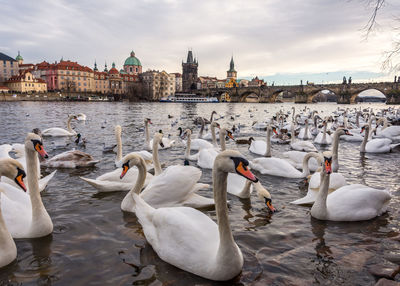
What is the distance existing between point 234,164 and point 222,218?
0.65 metres

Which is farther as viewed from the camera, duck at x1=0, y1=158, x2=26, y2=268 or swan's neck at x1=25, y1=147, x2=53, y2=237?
swan's neck at x1=25, y1=147, x2=53, y2=237

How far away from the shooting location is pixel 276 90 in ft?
338

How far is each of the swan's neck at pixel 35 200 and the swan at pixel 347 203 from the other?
417 cm

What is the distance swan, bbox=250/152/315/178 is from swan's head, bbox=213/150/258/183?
478cm

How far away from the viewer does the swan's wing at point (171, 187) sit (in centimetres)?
478

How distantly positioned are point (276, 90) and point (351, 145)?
94.2m

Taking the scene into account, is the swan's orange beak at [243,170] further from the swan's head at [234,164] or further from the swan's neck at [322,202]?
the swan's neck at [322,202]

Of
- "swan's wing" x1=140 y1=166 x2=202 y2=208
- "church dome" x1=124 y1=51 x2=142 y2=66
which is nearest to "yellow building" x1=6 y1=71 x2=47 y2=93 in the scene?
"church dome" x1=124 y1=51 x2=142 y2=66

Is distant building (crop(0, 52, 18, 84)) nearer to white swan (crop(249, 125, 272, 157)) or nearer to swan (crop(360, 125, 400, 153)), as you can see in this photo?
white swan (crop(249, 125, 272, 157))

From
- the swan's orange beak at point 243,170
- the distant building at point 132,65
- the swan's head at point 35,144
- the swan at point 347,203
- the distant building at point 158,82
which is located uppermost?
the distant building at point 132,65

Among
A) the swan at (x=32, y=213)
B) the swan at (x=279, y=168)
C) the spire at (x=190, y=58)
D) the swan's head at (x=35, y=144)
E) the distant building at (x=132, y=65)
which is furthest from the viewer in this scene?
the spire at (x=190, y=58)

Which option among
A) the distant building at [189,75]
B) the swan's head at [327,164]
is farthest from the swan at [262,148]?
the distant building at [189,75]

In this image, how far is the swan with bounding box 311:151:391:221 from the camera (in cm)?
465

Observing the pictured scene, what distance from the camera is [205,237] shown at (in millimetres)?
3176
